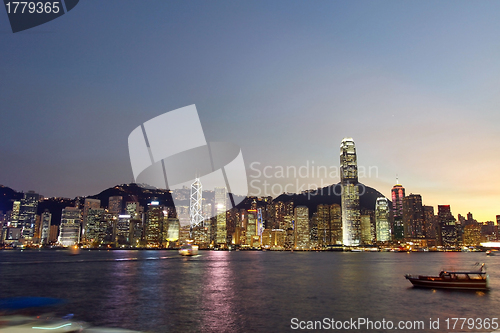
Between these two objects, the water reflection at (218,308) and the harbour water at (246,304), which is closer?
the water reflection at (218,308)

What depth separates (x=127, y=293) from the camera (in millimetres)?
37594

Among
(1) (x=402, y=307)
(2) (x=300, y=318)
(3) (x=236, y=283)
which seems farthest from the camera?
(3) (x=236, y=283)

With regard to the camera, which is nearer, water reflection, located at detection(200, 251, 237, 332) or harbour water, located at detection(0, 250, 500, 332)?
water reflection, located at detection(200, 251, 237, 332)

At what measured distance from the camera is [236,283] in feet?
154

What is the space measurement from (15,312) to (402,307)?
2951cm

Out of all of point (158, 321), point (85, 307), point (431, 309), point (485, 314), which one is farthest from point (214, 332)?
point (485, 314)

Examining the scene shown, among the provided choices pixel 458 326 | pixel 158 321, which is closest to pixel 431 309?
pixel 458 326

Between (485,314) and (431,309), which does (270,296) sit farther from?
(485,314)

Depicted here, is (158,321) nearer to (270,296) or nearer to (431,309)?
(270,296)

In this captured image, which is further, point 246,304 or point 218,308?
point 246,304

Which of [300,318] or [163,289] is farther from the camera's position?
[163,289]

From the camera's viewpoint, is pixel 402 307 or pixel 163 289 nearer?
pixel 402 307

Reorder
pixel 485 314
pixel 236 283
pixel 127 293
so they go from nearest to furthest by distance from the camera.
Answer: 1. pixel 485 314
2. pixel 127 293
3. pixel 236 283

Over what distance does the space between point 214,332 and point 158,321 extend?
16.1ft
